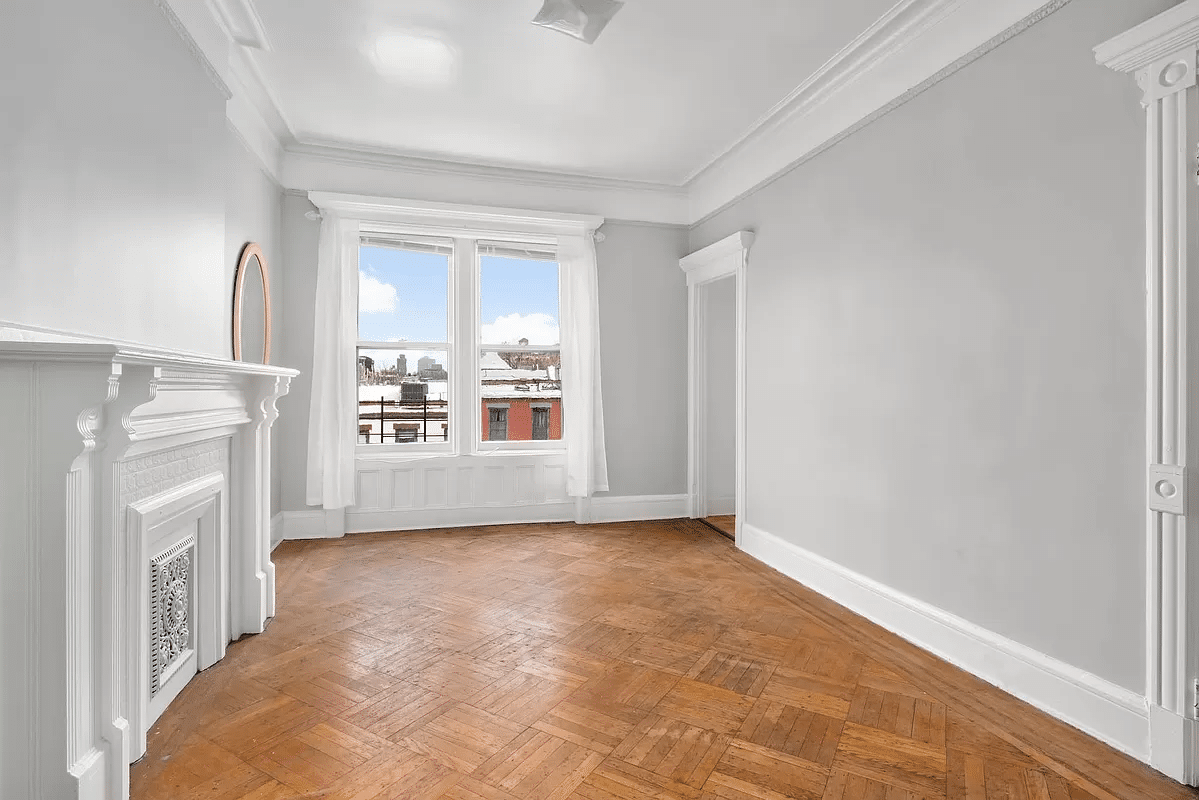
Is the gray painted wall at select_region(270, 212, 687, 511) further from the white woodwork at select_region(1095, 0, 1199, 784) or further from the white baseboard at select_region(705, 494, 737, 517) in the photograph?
the white woodwork at select_region(1095, 0, 1199, 784)

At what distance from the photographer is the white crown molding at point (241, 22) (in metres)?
2.90

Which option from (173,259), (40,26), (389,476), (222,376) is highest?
(40,26)

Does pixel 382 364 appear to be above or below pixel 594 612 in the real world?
above

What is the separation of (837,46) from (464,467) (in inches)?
154

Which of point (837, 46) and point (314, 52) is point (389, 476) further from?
point (837, 46)

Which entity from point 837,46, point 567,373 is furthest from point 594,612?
point 837,46

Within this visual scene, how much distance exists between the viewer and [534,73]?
3.55 metres

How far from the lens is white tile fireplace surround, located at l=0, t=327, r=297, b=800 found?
147 cm

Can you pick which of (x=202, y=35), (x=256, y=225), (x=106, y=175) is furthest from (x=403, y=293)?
(x=106, y=175)

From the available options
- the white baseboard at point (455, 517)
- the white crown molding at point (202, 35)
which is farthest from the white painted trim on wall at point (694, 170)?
the white baseboard at point (455, 517)

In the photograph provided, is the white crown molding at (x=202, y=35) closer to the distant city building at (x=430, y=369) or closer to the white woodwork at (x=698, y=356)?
the distant city building at (x=430, y=369)

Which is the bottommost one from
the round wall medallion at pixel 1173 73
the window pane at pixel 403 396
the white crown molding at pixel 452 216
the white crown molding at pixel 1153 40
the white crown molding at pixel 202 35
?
the window pane at pixel 403 396

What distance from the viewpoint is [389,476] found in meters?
5.09

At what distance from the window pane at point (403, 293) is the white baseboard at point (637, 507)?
1980 millimetres
